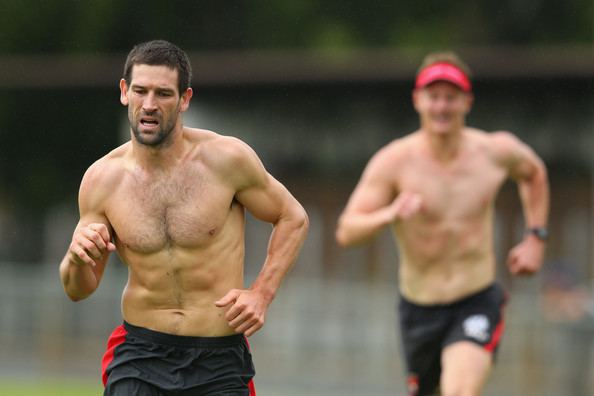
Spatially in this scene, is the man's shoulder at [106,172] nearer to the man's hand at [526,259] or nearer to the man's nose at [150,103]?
the man's nose at [150,103]

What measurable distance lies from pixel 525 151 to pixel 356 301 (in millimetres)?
9551

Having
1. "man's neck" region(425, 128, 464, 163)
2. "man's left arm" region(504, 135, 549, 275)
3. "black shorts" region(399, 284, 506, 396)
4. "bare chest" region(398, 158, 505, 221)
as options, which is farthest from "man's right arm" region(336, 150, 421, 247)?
"man's left arm" region(504, 135, 549, 275)

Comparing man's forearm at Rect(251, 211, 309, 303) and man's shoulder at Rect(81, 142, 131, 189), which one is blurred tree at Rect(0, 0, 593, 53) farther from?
man's shoulder at Rect(81, 142, 131, 189)

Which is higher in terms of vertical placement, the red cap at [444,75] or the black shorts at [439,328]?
the red cap at [444,75]

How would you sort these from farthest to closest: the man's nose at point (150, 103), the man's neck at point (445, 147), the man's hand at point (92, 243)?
the man's neck at point (445, 147), the man's nose at point (150, 103), the man's hand at point (92, 243)

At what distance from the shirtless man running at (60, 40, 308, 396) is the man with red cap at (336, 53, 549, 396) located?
2.62 meters

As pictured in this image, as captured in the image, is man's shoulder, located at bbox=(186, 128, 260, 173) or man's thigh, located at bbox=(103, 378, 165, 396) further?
man's shoulder, located at bbox=(186, 128, 260, 173)

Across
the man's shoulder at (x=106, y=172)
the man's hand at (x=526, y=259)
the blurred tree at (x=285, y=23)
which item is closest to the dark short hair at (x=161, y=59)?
the man's shoulder at (x=106, y=172)

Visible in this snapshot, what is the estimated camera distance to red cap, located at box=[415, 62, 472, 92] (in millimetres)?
10094

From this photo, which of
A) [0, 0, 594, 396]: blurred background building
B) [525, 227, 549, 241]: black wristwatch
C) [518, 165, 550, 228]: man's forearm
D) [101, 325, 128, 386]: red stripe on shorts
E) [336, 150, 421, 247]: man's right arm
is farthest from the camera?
[0, 0, 594, 396]: blurred background building

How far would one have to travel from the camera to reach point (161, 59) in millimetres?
7020

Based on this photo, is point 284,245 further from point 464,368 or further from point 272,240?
point 464,368

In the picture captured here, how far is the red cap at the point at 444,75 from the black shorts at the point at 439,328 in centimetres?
138

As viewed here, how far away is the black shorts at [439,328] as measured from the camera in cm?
983
